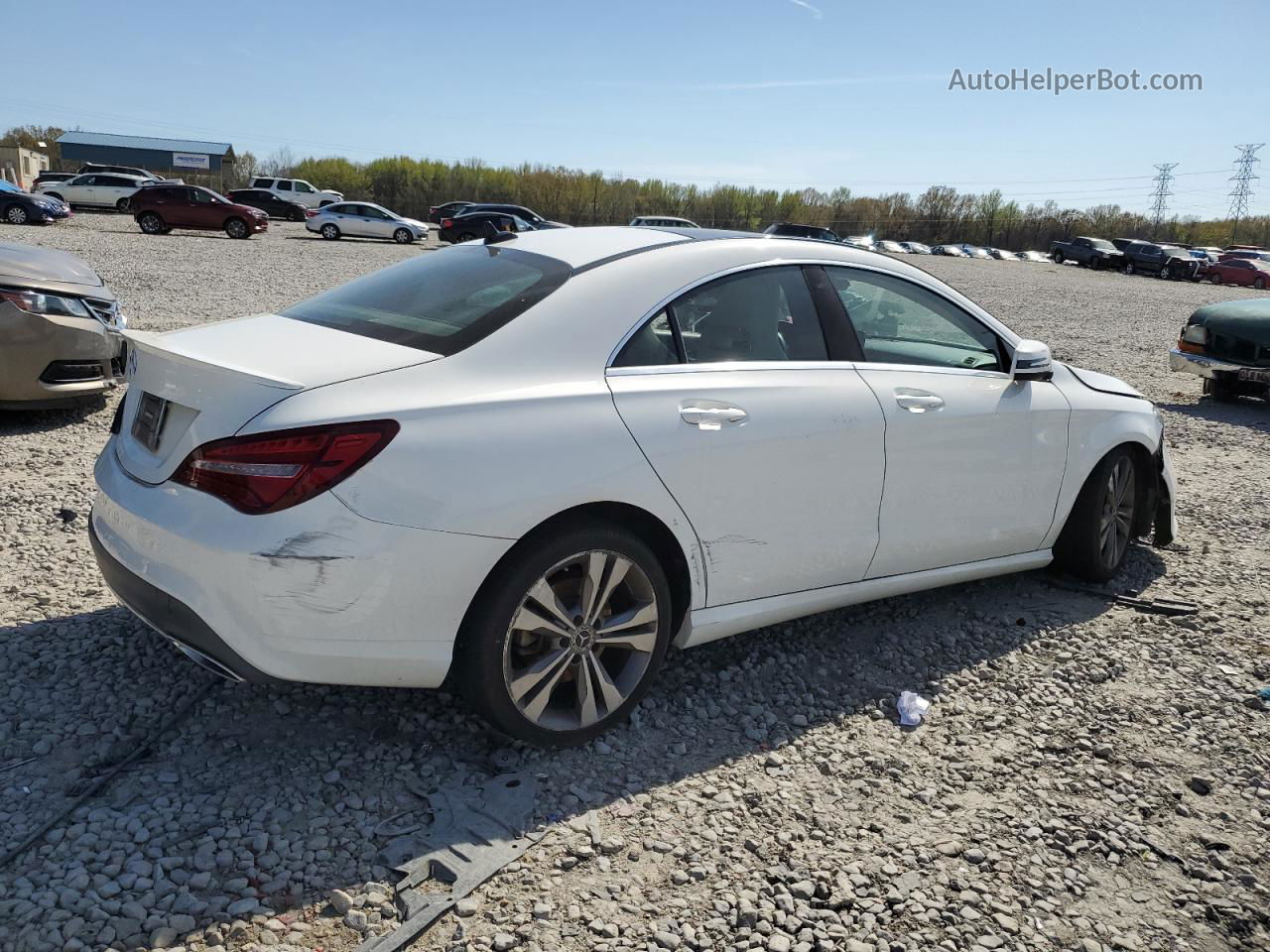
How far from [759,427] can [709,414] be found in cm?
20

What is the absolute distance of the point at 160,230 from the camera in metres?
30.8

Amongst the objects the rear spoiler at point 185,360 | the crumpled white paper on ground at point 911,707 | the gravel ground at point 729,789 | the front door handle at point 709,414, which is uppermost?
the rear spoiler at point 185,360

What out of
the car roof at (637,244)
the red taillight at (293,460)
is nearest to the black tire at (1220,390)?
the car roof at (637,244)

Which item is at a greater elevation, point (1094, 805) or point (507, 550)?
point (507, 550)

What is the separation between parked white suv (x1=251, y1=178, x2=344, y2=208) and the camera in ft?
151

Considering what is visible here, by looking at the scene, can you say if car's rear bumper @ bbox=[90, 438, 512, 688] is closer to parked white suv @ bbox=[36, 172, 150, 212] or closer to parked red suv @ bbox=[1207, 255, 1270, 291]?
parked white suv @ bbox=[36, 172, 150, 212]

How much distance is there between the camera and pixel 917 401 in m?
3.89

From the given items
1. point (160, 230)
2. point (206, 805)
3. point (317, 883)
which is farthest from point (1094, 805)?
point (160, 230)

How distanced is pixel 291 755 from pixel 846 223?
3774 inches

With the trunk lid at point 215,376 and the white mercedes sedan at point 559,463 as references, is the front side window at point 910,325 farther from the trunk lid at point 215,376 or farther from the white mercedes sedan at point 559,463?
the trunk lid at point 215,376

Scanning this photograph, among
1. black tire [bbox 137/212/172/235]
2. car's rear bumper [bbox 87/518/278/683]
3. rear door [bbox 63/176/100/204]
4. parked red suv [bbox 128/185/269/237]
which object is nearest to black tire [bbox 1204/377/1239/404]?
car's rear bumper [bbox 87/518/278/683]

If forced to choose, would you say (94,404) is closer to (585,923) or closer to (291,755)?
(291,755)

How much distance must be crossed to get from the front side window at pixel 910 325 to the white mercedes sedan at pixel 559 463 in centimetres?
1

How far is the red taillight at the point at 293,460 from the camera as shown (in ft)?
8.67
